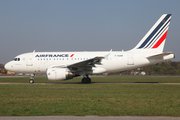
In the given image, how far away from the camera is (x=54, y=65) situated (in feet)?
78.7

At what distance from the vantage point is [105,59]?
23641 millimetres

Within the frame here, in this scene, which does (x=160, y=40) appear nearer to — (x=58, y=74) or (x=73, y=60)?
(x=73, y=60)

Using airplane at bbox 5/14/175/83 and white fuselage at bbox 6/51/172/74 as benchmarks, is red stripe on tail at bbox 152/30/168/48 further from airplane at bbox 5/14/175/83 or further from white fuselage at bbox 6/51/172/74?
white fuselage at bbox 6/51/172/74

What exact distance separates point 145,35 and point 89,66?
25.3 ft

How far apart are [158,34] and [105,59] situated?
22.1ft

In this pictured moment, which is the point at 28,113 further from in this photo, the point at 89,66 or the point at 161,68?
the point at 161,68

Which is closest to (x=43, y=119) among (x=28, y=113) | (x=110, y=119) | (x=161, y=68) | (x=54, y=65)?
(x=28, y=113)

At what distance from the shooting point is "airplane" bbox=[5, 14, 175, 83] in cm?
2278

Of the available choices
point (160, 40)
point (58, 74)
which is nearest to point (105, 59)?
point (58, 74)

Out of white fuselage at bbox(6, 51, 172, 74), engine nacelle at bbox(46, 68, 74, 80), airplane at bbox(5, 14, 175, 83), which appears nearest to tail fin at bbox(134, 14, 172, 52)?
airplane at bbox(5, 14, 175, 83)

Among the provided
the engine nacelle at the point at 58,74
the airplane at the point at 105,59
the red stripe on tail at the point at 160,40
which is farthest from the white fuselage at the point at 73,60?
the engine nacelle at the point at 58,74

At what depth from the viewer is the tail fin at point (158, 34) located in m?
23.8

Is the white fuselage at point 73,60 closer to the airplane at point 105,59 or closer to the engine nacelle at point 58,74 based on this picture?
the airplane at point 105,59

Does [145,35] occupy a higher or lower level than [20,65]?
higher
